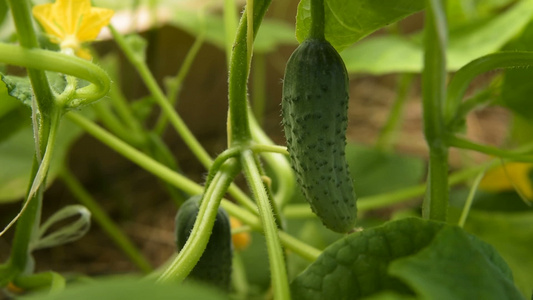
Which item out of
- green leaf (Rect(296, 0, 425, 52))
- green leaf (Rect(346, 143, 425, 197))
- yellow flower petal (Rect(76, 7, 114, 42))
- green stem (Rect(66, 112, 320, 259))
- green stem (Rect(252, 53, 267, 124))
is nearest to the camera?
green leaf (Rect(296, 0, 425, 52))

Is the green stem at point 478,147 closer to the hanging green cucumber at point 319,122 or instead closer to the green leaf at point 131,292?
the hanging green cucumber at point 319,122

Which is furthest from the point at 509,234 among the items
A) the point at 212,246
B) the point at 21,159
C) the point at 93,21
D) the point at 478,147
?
the point at 21,159

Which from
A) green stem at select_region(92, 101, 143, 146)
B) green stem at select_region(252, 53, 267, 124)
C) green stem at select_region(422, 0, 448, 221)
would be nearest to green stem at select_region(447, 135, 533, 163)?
green stem at select_region(422, 0, 448, 221)

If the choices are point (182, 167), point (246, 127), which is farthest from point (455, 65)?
point (182, 167)

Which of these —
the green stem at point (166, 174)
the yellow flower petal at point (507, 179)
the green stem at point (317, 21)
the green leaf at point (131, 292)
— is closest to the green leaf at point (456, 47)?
the yellow flower petal at point (507, 179)

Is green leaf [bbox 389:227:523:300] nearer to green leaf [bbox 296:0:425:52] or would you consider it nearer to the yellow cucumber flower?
green leaf [bbox 296:0:425:52]
